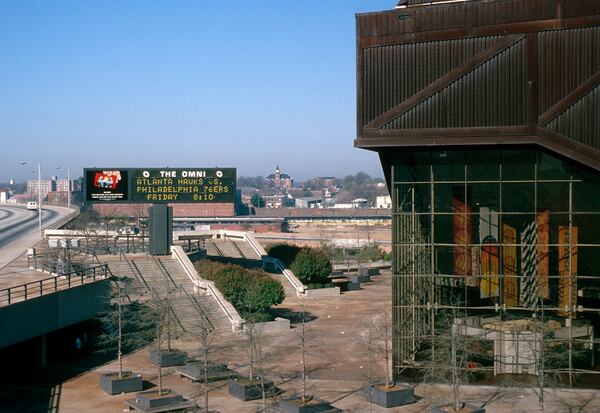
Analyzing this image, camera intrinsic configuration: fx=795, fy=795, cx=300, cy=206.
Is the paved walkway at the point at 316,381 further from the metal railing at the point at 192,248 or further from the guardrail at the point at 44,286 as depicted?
the metal railing at the point at 192,248

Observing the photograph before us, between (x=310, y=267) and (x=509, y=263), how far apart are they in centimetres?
2384

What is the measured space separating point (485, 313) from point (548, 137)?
11.0 m

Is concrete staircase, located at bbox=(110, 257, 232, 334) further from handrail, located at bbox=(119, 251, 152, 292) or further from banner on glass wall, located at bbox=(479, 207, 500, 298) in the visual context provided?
banner on glass wall, located at bbox=(479, 207, 500, 298)

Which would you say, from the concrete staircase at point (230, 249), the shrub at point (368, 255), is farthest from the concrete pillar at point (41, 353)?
the shrub at point (368, 255)

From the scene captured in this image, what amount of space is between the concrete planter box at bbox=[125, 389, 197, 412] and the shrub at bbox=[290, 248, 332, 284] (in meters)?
33.1

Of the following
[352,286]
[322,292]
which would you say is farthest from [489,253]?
[352,286]

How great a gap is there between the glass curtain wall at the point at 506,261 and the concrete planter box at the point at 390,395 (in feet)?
7.28

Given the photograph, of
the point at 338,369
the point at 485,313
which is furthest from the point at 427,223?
the point at 338,369

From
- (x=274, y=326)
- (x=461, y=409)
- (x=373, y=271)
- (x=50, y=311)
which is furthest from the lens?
(x=373, y=271)

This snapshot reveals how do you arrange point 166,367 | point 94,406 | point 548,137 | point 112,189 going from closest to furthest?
point 94,406
point 548,137
point 166,367
point 112,189

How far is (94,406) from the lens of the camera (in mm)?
28734

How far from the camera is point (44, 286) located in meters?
37.1

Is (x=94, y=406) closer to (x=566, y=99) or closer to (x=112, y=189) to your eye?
(x=566, y=99)

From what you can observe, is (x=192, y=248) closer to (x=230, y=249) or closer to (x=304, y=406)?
(x=230, y=249)
